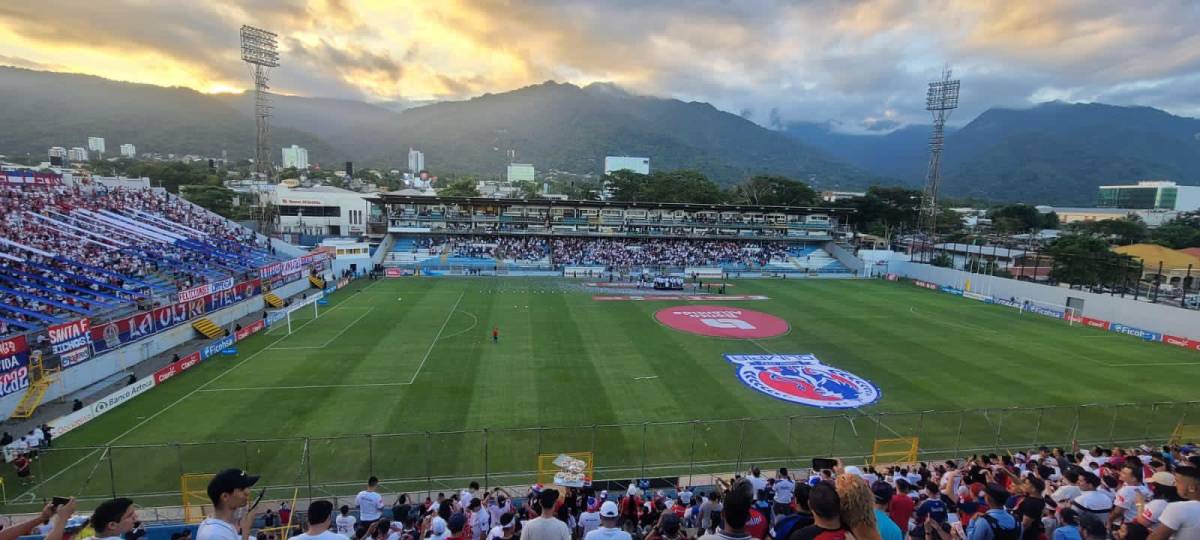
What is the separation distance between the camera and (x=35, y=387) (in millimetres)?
18688

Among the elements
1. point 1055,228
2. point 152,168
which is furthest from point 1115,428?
point 152,168

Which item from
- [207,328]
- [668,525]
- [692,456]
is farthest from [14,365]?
[668,525]

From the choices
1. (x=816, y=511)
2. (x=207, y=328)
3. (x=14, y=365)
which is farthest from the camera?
(x=207, y=328)

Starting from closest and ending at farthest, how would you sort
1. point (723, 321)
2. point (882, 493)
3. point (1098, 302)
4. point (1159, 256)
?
point (882, 493) < point (723, 321) < point (1098, 302) < point (1159, 256)

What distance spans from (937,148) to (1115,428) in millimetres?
46836

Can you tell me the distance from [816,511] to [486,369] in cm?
2184

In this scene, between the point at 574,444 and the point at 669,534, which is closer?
the point at 669,534

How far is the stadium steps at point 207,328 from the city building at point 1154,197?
210 metres

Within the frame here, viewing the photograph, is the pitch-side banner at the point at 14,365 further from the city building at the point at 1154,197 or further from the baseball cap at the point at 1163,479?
the city building at the point at 1154,197

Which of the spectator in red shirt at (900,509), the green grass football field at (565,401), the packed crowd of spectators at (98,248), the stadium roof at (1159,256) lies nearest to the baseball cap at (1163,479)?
the spectator in red shirt at (900,509)

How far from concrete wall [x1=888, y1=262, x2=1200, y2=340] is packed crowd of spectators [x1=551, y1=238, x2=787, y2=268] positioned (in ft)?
61.8

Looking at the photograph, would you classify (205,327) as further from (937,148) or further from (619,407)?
(937,148)

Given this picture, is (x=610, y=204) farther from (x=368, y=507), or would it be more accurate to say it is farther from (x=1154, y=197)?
(x=1154, y=197)

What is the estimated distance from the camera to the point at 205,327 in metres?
28.2
